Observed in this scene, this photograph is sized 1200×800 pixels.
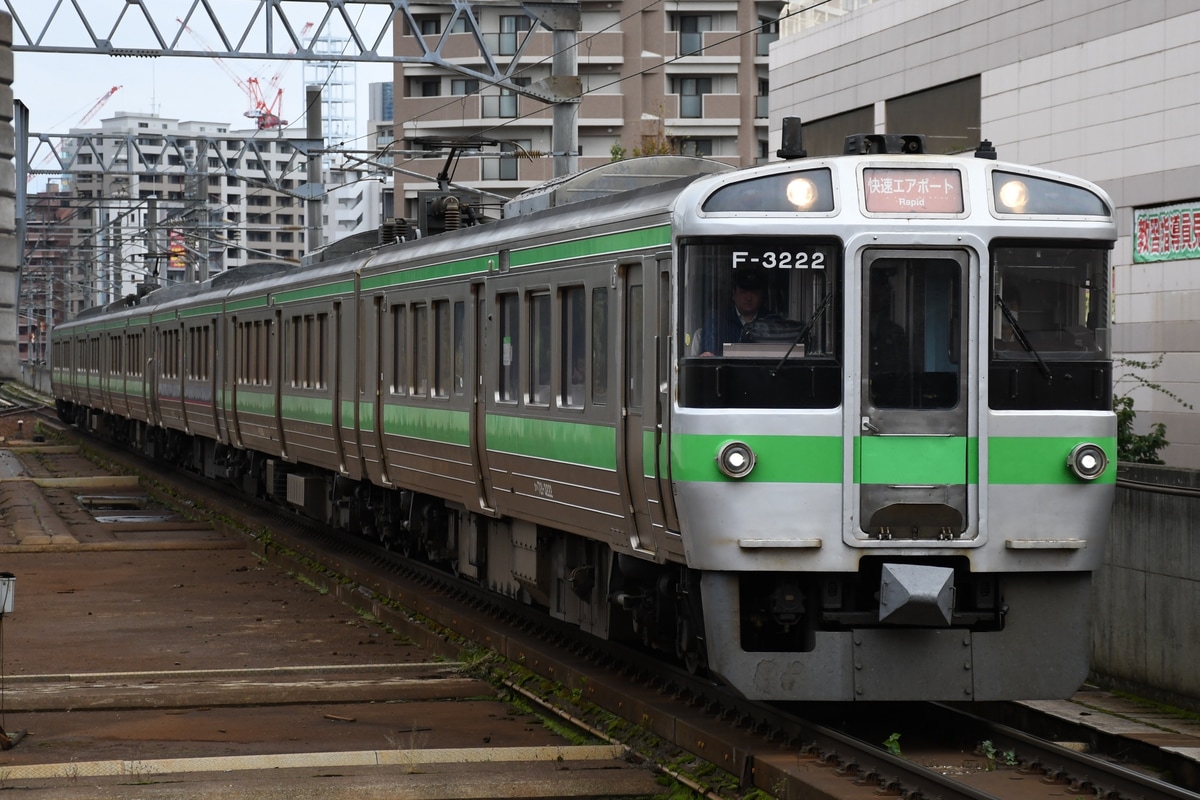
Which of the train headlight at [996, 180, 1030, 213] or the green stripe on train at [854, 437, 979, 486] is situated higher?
the train headlight at [996, 180, 1030, 213]

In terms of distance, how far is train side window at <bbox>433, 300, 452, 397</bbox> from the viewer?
1312 cm

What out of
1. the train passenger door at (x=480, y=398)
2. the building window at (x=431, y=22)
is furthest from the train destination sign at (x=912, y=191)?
the building window at (x=431, y=22)

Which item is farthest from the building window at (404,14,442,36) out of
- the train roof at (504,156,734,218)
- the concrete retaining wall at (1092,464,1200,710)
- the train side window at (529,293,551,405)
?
the concrete retaining wall at (1092,464,1200,710)

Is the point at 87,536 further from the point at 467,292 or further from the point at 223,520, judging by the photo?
the point at 467,292

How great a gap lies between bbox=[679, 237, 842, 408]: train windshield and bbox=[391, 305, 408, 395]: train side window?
6.30m

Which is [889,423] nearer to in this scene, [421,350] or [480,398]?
[480,398]

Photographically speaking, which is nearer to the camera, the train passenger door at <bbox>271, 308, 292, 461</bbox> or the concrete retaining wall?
the concrete retaining wall

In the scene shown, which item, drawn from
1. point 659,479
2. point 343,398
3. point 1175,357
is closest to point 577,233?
point 659,479

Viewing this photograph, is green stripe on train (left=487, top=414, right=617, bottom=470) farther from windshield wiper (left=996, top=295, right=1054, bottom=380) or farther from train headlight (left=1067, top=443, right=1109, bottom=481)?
train headlight (left=1067, top=443, right=1109, bottom=481)

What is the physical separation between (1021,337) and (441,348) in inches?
225

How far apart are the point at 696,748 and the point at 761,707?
0.48 meters

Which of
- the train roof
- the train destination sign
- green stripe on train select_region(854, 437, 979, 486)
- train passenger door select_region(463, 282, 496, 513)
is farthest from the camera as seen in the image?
train passenger door select_region(463, 282, 496, 513)

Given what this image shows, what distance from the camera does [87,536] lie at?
20.1 m

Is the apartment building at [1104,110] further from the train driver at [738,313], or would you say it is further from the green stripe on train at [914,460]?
the train driver at [738,313]
